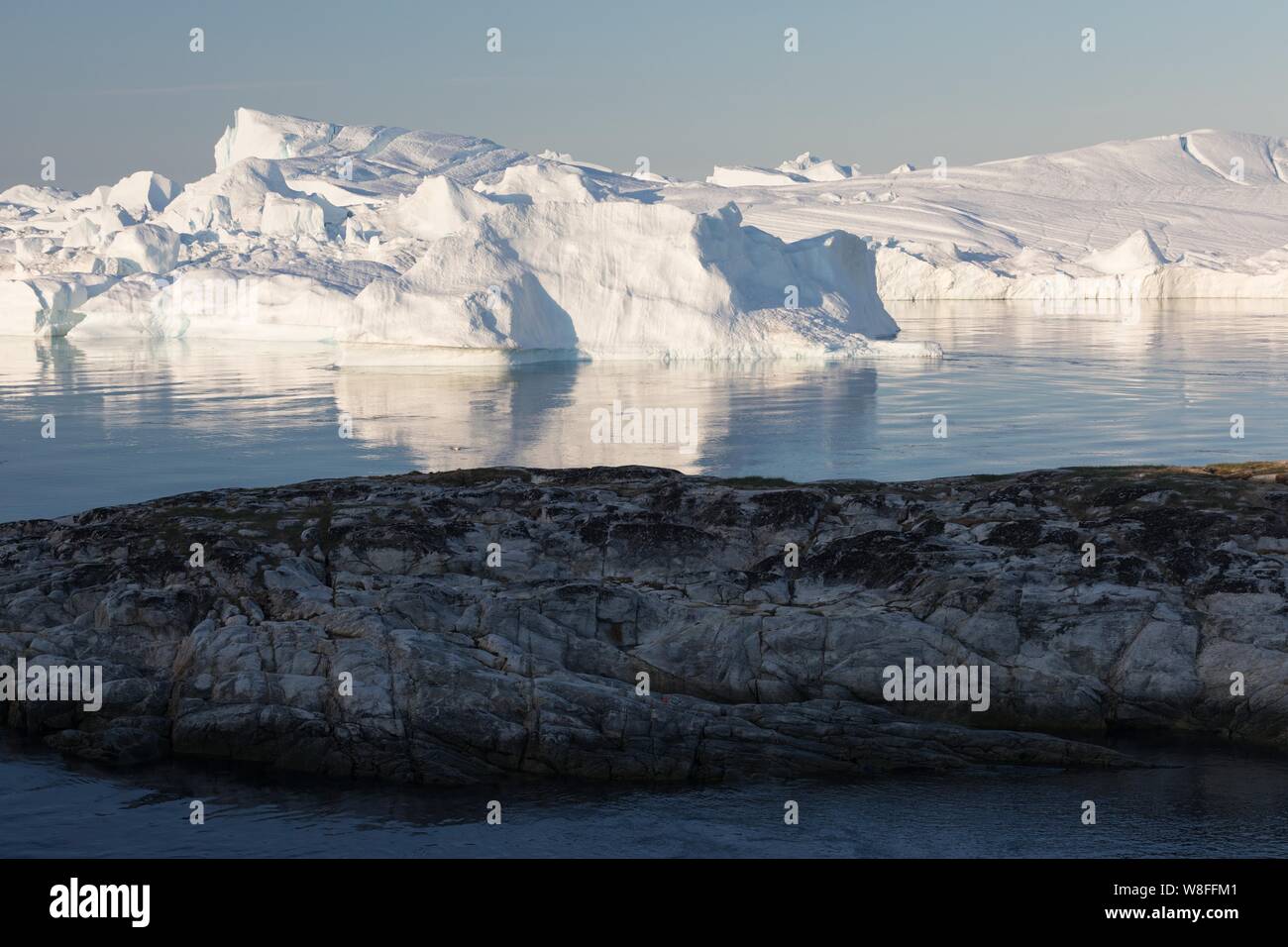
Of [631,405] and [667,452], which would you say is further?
[631,405]

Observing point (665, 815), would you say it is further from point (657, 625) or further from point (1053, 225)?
point (1053, 225)

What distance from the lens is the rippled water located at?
3142 cm

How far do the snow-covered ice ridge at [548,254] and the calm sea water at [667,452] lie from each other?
71.9 inches

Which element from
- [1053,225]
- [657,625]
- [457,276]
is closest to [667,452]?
[657,625]

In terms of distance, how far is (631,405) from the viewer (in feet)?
139

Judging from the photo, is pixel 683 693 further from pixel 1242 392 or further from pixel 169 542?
pixel 1242 392

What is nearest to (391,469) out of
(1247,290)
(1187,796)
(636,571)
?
(636,571)

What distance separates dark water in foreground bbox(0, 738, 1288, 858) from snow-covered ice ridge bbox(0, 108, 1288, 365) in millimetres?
39061

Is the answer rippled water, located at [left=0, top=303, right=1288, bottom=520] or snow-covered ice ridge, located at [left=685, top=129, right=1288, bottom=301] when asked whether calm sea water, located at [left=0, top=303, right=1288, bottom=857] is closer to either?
rippled water, located at [left=0, top=303, right=1288, bottom=520]

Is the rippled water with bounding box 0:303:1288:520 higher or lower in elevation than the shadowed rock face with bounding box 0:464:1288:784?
higher

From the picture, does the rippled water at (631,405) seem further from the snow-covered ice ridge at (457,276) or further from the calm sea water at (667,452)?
the snow-covered ice ridge at (457,276)

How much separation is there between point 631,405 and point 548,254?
46.2 feet

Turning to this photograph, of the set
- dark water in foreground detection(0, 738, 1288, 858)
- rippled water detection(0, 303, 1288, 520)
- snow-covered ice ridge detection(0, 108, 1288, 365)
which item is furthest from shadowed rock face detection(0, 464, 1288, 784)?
snow-covered ice ridge detection(0, 108, 1288, 365)

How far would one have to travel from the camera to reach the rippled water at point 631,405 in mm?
31422
